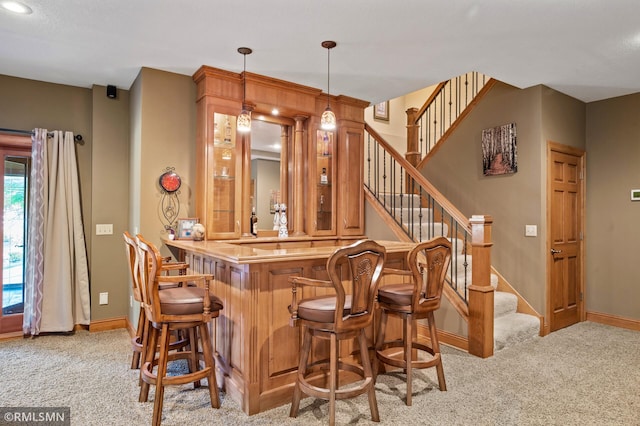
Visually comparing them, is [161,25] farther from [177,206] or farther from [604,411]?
[604,411]

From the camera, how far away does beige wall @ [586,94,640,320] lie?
14.7ft

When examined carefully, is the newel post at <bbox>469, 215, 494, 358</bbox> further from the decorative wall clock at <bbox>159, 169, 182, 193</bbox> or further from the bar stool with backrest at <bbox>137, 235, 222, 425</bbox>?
the decorative wall clock at <bbox>159, 169, 182, 193</bbox>

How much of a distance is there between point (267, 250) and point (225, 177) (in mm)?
1457

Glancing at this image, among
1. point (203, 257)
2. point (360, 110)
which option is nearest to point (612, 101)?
→ point (360, 110)

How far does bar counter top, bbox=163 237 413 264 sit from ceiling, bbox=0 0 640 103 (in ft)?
5.34

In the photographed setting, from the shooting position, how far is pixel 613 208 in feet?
15.2

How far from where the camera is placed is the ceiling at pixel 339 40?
268cm

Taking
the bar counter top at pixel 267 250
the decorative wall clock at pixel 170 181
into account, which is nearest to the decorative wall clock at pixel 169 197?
the decorative wall clock at pixel 170 181

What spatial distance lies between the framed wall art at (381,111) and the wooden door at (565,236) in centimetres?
266

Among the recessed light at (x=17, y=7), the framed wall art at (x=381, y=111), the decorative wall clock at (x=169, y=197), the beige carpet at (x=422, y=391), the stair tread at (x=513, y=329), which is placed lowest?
the beige carpet at (x=422, y=391)

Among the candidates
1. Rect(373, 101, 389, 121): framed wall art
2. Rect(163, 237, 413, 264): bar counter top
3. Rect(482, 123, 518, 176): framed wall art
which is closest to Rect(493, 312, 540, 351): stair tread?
Rect(163, 237, 413, 264): bar counter top

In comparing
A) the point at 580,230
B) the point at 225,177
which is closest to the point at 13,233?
the point at 225,177

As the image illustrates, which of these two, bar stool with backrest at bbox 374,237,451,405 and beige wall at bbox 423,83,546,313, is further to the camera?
beige wall at bbox 423,83,546,313

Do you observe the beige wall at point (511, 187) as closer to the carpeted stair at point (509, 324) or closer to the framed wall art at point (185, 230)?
the carpeted stair at point (509, 324)
